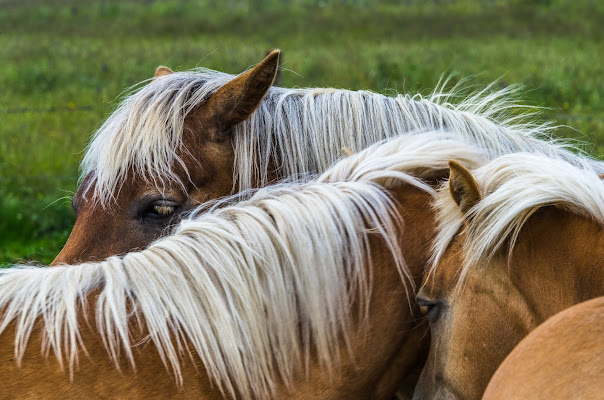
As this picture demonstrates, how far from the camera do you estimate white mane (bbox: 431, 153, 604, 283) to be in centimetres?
202

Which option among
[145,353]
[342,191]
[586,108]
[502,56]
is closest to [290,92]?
[342,191]

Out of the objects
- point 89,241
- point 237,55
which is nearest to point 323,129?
point 89,241

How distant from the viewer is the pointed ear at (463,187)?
2.03 metres

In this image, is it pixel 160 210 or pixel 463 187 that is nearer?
pixel 463 187

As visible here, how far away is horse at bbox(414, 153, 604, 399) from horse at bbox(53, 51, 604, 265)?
757mm

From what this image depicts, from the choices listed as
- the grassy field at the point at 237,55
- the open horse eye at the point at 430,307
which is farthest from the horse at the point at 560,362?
the grassy field at the point at 237,55

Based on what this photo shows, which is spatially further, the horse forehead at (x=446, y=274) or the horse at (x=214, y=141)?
the horse at (x=214, y=141)

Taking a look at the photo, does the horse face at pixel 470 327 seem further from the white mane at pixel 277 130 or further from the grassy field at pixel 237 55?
the grassy field at pixel 237 55

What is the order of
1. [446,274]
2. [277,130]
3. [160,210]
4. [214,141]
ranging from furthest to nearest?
1. [277,130]
2. [214,141]
3. [160,210]
4. [446,274]

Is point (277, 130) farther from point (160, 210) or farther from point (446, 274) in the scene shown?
point (446, 274)

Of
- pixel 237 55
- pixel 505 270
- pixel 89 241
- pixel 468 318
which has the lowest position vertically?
pixel 237 55

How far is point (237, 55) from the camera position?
1140 centimetres

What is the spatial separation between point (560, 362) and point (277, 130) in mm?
1776

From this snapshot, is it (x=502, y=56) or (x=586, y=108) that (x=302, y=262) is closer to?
(x=586, y=108)
